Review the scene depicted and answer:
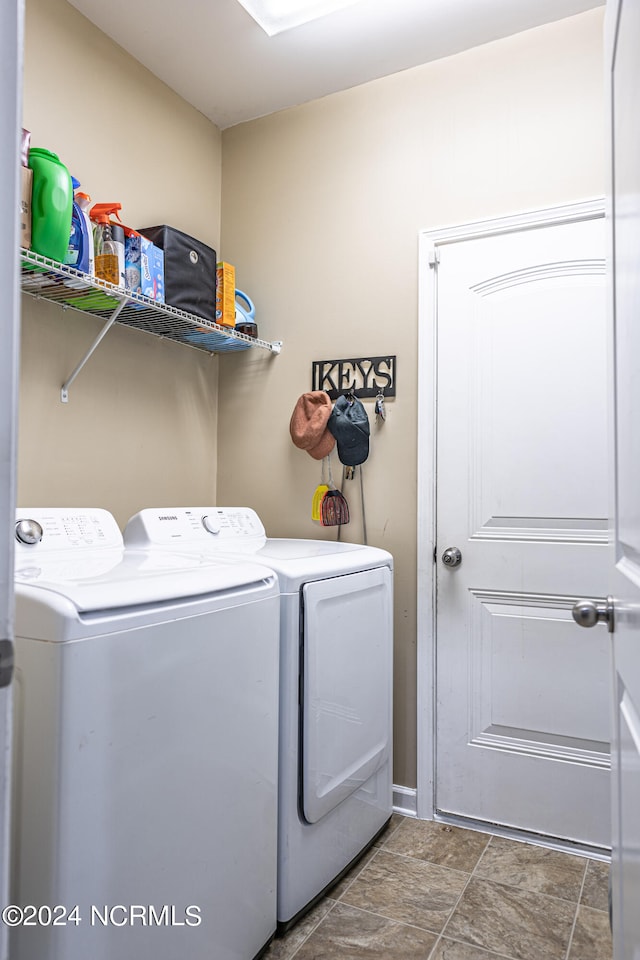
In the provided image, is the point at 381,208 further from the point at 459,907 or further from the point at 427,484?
the point at 459,907

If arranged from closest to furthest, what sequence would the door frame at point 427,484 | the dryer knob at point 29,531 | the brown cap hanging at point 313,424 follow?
the dryer knob at point 29,531 < the door frame at point 427,484 < the brown cap hanging at point 313,424

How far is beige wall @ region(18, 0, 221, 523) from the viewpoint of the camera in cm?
209

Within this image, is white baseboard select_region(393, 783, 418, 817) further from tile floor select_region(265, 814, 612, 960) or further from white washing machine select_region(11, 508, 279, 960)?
white washing machine select_region(11, 508, 279, 960)

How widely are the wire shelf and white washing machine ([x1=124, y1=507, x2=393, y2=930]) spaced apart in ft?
2.20

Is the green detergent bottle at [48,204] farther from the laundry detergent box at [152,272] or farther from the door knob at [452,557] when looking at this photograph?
the door knob at [452,557]

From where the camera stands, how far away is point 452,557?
235 centimetres

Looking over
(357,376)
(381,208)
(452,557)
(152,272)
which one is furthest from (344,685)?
(381,208)

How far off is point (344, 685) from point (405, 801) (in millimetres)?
758

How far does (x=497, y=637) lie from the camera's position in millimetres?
2285

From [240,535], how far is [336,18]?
5.84 ft

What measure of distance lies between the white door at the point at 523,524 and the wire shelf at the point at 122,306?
83 centimetres

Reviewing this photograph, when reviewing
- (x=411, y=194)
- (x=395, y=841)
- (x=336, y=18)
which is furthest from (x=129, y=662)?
(x=336, y=18)

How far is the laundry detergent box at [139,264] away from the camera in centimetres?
211

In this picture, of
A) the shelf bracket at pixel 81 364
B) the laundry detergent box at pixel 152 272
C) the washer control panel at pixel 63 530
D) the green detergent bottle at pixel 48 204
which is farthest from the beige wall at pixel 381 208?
the green detergent bottle at pixel 48 204
